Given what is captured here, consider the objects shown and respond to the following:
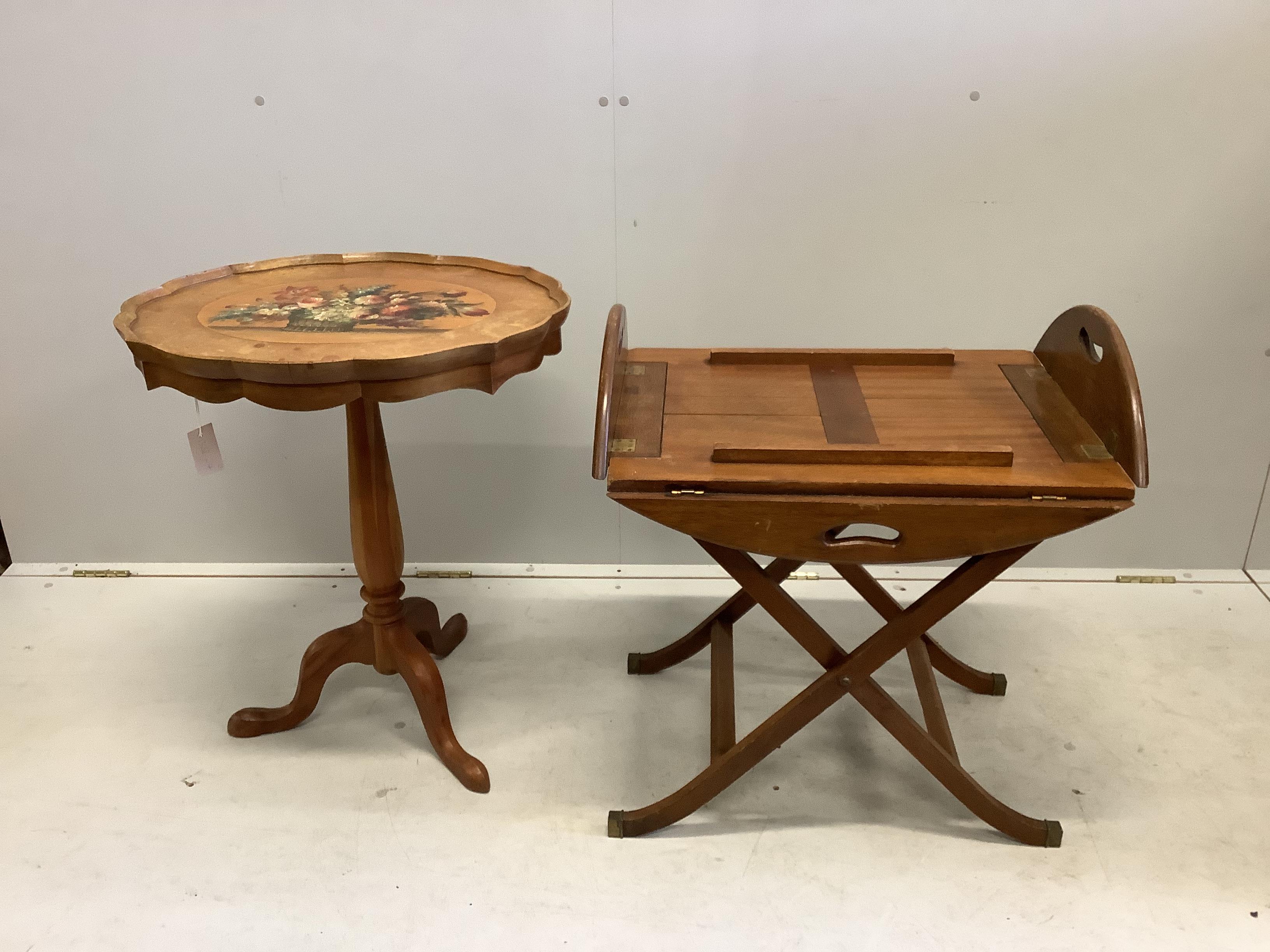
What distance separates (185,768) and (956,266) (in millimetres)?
2279

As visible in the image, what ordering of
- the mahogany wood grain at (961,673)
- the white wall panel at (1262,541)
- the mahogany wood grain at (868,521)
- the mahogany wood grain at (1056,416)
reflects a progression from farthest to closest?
the white wall panel at (1262,541) < the mahogany wood grain at (961,673) < the mahogany wood grain at (1056,416) < the mahogany wood grain at (868,521)

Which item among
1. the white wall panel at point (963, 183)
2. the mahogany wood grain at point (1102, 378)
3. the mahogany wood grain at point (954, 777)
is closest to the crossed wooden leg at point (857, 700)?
the mahogany wood grain at point (954, 777)

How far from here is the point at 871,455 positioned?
5.59 feet

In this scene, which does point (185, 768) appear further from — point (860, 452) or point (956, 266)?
point (956, 266)

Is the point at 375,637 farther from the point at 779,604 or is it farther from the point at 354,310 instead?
the point at 779,604

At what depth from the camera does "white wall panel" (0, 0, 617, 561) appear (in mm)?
2506

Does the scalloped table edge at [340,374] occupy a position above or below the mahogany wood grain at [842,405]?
above

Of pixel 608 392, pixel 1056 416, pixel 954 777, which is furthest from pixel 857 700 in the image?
pixel 608 392

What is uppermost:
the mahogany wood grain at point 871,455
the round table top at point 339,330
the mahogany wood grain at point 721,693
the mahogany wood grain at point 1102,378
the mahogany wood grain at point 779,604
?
the round table top at point 339,330

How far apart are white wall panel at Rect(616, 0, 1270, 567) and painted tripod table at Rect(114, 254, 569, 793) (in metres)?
0.63

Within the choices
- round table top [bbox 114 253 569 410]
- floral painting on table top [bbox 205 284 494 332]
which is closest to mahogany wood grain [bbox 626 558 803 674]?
round table top [bbox 114 253 569 410]

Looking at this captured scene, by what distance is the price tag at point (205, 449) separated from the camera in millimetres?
1967

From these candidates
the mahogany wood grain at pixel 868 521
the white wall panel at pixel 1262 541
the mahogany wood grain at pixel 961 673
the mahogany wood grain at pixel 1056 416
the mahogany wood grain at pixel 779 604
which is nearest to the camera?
the mahogany wood grain at pixel 868 521

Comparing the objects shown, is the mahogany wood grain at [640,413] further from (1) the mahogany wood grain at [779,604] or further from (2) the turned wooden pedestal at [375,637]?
(2) the turned wooden pedestal at [375,637]
